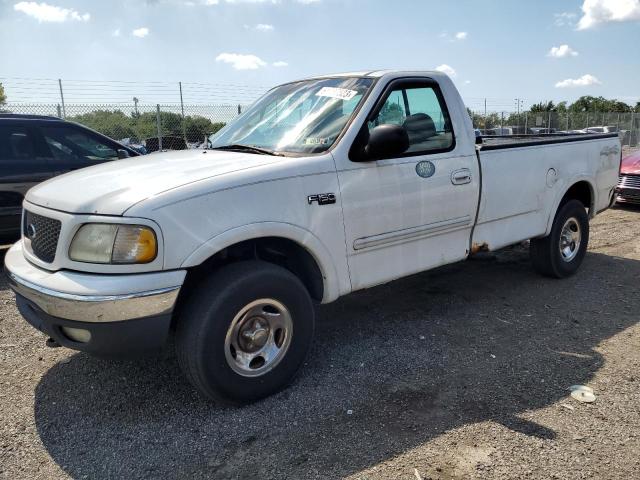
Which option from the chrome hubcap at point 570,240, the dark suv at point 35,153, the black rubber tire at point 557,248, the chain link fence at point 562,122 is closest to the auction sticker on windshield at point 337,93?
the black rubber tire at point 557,248

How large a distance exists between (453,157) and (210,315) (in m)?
2.28

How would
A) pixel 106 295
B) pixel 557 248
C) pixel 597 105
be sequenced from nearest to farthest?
pixel 106 295
pixel 557 248
pixel 597 105

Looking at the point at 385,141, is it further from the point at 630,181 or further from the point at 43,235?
the point at 630,181

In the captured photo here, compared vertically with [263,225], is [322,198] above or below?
above

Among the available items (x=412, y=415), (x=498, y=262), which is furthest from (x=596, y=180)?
(x=412, y=415)

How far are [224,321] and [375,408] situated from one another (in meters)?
1.03

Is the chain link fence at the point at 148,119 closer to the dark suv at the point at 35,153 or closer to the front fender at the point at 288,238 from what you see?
the dark suv at the point at 35,153

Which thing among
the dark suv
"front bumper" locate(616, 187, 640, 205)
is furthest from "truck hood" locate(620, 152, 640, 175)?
the dark suv

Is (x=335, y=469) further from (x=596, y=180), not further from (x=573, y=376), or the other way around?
(x=596, y=180)

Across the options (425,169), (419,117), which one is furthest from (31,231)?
(419,117)

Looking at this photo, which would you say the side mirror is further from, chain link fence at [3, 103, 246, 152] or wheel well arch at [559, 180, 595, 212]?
chain link fence at [3, 103, 246, 152]

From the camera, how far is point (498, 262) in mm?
6492

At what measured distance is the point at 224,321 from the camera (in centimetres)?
298

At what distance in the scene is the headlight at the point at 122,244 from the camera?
8.98 ft
